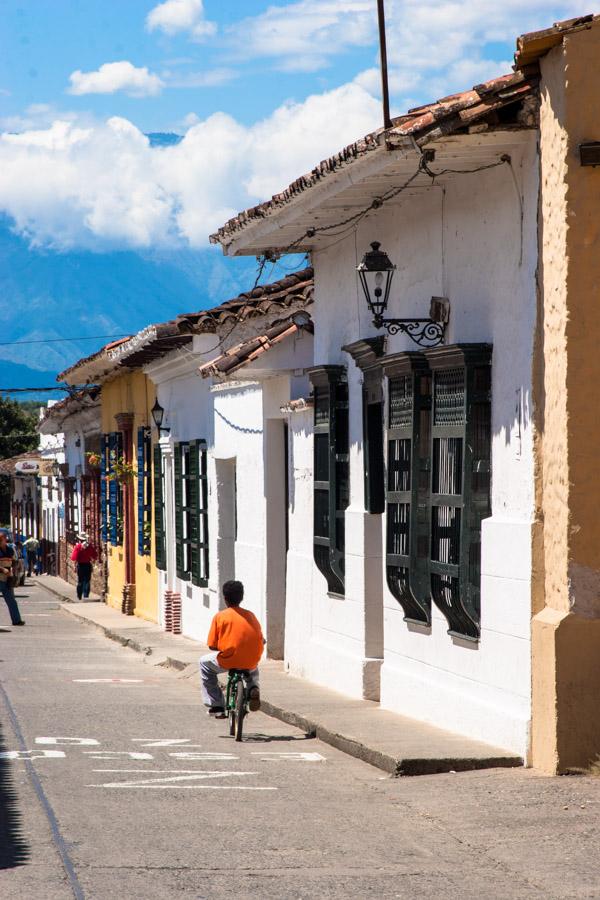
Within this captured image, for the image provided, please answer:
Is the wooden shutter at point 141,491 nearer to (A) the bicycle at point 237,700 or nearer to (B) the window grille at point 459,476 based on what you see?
(A) the bicycle at point 237,700

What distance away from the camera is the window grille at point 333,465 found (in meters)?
14.6

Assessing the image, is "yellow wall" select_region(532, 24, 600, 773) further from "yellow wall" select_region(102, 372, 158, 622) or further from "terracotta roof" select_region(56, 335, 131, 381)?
"yellow wall" select_region(102, 372, 158, 622)

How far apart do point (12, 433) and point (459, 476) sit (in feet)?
225

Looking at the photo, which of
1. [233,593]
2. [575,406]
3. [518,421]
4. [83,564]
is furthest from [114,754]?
[83,564]

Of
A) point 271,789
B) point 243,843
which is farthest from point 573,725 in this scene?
point 243,843

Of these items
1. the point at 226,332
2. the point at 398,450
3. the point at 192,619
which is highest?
the point at 226,332

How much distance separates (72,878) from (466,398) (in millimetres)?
5078

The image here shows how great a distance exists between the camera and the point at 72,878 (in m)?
6.83

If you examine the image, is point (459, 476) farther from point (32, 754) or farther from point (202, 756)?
point (32, 754)

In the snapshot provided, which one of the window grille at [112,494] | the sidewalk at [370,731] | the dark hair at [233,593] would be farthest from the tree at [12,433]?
the dark hair at [233,593]

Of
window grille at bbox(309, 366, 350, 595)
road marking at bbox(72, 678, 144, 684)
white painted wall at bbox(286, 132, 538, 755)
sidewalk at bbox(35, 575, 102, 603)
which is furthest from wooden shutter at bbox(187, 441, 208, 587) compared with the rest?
sidewalk at bbox(35, 575, 102, 603)

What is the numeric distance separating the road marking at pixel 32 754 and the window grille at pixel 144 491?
1670 cm

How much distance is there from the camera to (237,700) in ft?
39.5

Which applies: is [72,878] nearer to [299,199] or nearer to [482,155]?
[482,155]
